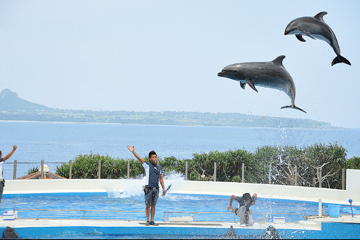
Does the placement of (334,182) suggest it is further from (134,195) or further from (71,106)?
(71,106)

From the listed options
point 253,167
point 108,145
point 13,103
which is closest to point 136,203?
point 253,167

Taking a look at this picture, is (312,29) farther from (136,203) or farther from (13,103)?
(13,103)

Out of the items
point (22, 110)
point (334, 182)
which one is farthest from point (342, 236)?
point (22, 110)

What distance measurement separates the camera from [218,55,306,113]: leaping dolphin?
337 inches

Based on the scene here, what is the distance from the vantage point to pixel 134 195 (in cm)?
1456

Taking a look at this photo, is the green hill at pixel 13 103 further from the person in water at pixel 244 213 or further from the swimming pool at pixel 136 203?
the person in water at pixel 244 213

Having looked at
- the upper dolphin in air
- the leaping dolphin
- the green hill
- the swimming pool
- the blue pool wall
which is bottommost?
the swimming pool

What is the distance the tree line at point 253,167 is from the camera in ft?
55.3

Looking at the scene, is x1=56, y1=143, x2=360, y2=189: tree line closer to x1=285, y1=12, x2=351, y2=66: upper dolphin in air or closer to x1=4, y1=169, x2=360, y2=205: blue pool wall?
x1=4, y1=169, x2=360, y2=205: blue pool wall

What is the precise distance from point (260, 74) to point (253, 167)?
32.3ft

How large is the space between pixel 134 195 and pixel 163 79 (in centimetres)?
9797

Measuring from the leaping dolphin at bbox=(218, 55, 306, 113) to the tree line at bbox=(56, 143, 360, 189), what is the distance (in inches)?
296

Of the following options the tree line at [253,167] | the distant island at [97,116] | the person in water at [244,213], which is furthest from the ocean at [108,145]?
the person in water at [244,213]

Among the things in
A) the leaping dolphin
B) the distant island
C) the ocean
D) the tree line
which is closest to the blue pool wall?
the tree line
